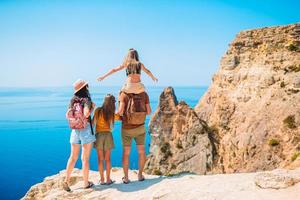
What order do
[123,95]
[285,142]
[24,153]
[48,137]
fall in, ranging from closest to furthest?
[123,95] < [285,142] < [24,153] < [48,137]

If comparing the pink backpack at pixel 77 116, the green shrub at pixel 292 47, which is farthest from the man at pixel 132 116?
the green shrub at pixel 292 47

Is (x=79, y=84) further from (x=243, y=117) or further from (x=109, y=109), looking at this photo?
(x=243, y=117)

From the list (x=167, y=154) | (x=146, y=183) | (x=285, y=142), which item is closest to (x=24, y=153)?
(x=167, y=154)

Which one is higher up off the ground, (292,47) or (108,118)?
(292,47)

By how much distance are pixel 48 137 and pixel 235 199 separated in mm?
167259

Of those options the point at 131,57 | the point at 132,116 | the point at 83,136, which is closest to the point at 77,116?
the point at 83,136

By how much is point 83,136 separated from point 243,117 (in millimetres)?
32184

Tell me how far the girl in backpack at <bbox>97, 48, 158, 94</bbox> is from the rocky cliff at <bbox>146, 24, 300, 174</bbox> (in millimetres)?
23994

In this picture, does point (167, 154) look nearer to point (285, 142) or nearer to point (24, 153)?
point (285, 142)

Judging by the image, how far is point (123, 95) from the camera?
954 centimetres

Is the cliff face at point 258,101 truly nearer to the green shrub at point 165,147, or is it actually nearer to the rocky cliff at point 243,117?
the rocky cliff at point 243,117

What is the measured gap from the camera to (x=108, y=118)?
9.38 meters

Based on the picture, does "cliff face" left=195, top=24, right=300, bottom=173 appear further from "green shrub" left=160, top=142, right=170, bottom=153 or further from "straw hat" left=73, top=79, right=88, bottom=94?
"straw hat" left=73, top=79, right=88, bottom=94

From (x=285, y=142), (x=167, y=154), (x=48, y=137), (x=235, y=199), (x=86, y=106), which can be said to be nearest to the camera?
(x=235, y=199)
